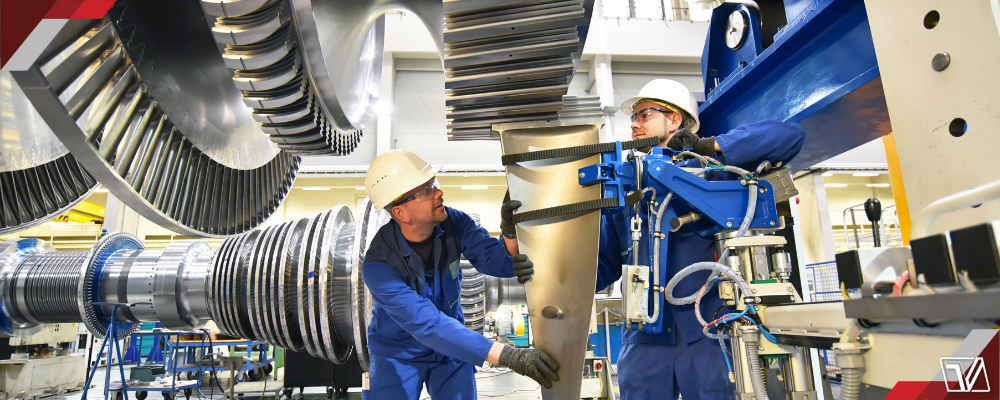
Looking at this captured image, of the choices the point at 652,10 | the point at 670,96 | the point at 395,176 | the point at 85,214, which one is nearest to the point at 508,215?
the point at 395,176

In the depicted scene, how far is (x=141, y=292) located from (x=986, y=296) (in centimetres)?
417

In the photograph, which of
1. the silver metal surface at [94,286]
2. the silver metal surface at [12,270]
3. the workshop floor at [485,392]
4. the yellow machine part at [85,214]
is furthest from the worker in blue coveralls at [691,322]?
the yellow machine part at [85,214]

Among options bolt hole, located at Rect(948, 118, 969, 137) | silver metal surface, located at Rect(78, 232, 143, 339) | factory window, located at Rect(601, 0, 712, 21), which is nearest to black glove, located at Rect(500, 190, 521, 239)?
bolt hole, located at Rect(948, 118, 969, 137)

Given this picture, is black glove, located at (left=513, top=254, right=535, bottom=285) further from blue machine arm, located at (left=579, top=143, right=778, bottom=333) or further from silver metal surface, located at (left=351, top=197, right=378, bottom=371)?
silver metal surface, located at (left=351, top=197, right=378, bottom=371)

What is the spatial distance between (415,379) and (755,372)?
1305 millimetres

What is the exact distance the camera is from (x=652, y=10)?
9.94m

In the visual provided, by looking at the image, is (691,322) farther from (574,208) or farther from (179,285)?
(179,285)

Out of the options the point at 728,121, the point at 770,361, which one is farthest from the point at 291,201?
the point at 770,361

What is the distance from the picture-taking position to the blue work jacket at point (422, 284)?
184 centimetres

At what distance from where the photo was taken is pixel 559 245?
59.7 inches

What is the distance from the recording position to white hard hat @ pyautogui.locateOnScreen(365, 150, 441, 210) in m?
2.01

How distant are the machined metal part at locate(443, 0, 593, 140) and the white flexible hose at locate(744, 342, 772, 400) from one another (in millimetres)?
909

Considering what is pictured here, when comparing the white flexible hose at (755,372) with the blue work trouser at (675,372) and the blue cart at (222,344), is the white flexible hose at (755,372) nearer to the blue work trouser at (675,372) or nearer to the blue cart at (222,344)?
the blue work trouser at (675,372)

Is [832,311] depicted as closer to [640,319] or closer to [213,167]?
[640,319]
